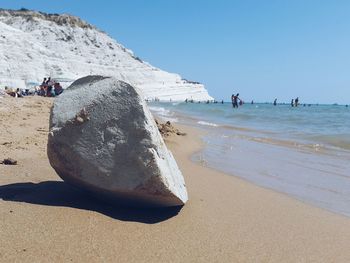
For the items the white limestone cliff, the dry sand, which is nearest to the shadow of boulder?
the dry sand

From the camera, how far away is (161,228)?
11.7 ft

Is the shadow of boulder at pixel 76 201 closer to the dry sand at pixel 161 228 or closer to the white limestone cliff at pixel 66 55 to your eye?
the dry sand at pixel 161 228

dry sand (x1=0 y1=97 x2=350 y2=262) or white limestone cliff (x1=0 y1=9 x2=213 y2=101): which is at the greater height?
white limestone cliff (x1=0 y1=9 x2=213 y2=101)

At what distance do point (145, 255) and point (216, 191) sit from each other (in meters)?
2.21

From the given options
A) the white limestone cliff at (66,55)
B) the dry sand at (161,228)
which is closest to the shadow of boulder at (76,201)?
the dry sand at (161,228)

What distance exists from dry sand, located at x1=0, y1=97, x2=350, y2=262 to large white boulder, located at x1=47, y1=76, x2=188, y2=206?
21cm

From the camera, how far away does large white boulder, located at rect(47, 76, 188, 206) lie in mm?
3701

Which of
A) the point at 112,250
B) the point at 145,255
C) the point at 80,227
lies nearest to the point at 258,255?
the point at 145,255

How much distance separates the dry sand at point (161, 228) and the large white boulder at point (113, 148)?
0.21 meters

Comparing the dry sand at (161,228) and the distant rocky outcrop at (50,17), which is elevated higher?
the distant rocky outcrop at (50,17)

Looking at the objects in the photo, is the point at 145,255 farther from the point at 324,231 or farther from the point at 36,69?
the point at 36,69

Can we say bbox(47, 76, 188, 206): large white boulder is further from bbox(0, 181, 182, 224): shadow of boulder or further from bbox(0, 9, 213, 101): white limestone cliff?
bbox(0, 9, 213, 101): white limestone cliff

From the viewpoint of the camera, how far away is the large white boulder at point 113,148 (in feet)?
12.1

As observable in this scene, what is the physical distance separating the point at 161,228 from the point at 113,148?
2.59 feet
